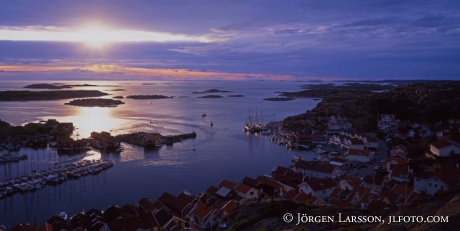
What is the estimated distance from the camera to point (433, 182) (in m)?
13.7

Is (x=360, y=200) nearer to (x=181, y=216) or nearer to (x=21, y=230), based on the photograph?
(x=181, y=216)

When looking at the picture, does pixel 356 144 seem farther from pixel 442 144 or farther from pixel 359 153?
pixel 442 144

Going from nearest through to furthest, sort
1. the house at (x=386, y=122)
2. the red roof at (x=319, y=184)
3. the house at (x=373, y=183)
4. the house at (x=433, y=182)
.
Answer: the house at (x=433, y=182), the red roof at (x=319, y=184), the house at (x=373, y=183), the house at (x=386, y=122)

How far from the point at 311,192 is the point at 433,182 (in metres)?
4.48

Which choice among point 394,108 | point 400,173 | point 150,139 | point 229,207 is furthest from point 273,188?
point 394,108

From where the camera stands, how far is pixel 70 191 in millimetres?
16297

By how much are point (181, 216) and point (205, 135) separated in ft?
65.1

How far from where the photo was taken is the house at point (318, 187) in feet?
45.0

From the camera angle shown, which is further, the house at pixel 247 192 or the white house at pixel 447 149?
the white house at pixel 447 149

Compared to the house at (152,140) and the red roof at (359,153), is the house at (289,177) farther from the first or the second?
the house at (152,140)

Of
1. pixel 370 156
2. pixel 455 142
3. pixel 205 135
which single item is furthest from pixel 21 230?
pixel 205 135

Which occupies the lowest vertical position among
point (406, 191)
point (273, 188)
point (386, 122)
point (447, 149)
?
point (273, 188)

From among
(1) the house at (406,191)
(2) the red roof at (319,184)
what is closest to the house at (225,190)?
(2) the red roof at (319,184)

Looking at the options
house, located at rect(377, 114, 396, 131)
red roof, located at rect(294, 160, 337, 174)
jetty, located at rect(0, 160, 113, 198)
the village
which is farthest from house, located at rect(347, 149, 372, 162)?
jetty, located at rect(0, 160, 113, 198)
